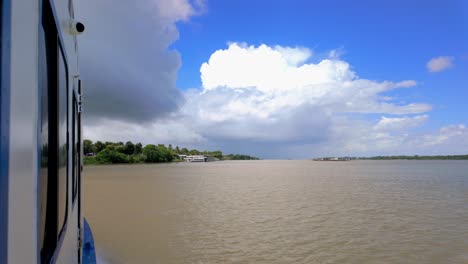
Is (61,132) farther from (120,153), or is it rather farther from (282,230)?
(120,153)

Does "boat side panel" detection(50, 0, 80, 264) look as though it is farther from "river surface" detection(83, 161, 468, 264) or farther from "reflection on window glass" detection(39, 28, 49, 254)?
"river surface" detection(83, 161, 468, 264)

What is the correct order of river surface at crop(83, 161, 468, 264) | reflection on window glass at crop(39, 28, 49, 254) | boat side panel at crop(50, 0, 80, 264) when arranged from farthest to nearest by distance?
river surface at crop(83, 161, 468, 264)
boat side panel at crop(50, 0, 80, 264)
reflection on window glass at crop(39, 28, 49, 254)

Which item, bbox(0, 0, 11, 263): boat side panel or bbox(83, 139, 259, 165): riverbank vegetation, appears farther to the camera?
bbox(83, 139, 259, 165): riverbank vegetation

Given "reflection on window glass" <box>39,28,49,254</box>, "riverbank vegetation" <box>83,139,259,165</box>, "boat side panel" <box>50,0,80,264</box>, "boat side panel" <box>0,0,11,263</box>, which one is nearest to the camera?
"boat side panel" <box>0,0,11,263</box>

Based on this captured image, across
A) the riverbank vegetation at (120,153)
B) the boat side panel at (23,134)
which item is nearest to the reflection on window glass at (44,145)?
the boat side panel at (23,134)

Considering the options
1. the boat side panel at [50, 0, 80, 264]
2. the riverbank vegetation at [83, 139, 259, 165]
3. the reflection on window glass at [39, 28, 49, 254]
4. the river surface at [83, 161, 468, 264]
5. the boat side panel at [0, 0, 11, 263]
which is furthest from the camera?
the riverbank vegetation at [83, 139, 259, 165]

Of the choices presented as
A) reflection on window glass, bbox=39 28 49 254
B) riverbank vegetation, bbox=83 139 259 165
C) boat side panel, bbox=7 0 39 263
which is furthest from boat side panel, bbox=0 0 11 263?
riverbank vegetation, bbox=83 139 259 165

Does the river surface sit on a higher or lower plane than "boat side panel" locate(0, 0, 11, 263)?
lower

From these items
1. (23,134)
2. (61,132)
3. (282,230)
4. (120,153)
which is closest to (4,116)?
(23,134)

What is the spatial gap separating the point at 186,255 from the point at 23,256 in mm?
8076

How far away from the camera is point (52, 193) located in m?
1.54

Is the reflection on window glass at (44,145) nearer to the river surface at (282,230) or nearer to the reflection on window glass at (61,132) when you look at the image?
the reflection on window glass at (61,132)

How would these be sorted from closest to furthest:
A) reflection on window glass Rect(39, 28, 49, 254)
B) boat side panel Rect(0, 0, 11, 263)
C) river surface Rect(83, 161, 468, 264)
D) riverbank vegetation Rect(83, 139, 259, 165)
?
boat side panel Rect(0, 0, 11, 263)
reflection on window glass Rect(39, 28, 49, 254)
river surface Rect(83, 161, 468, 264)
riverbank vegetation Rect(83, 139, 259, 165)

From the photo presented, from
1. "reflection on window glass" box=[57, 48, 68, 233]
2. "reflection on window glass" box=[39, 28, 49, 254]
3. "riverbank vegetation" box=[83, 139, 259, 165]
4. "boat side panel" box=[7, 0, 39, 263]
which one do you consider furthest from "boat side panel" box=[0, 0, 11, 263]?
"riverbank vegetation" box=[83, 139, 259, 165]
